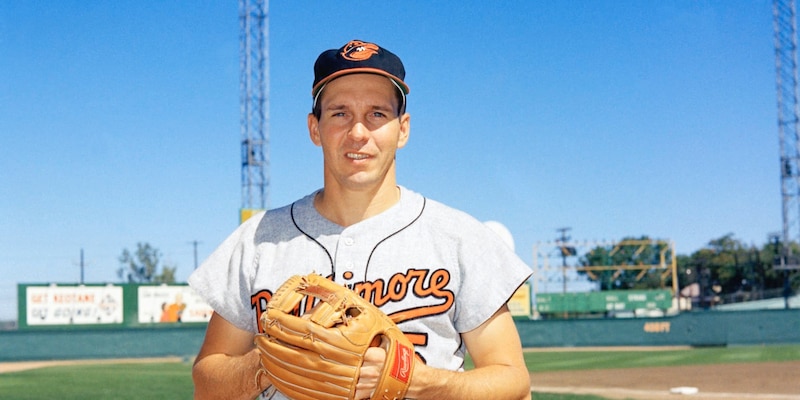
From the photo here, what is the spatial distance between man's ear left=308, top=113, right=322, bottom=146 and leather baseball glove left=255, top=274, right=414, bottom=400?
1.65ft

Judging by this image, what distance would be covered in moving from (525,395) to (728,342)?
98.8 ft

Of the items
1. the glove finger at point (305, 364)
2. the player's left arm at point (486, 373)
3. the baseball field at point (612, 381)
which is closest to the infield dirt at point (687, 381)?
the baseball field at point (612, 381)

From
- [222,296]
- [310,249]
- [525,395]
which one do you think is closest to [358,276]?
[310,249]

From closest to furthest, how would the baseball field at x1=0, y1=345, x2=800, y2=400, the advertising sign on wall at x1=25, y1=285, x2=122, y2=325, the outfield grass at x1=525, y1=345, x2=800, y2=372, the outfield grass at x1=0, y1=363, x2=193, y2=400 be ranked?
the outfield grass at x1=0, y1=363, x2=193, y2=400, the baseball field at x1=0, y1=345, x2=800, y2=400, the outfield grass at x1=525, y1=345, x2=800, y2=372, the advertising sign on wall at x1=25, y1=285, x2=122, y2=325

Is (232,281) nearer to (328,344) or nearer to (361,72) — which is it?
(328,344)

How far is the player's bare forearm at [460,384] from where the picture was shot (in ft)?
6.70

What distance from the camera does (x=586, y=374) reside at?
1844cm

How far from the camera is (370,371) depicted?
6.59ft

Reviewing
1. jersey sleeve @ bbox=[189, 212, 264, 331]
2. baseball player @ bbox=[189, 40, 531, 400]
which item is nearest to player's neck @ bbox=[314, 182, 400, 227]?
baseball player @ bbox=[189, 40, 531, 400]

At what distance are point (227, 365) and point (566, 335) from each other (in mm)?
30654

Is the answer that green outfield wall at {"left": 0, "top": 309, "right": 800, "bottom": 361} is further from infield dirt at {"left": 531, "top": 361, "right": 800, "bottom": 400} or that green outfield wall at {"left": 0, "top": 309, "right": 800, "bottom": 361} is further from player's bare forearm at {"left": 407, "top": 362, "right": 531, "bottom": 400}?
player's bare forearm at {"left": 407, "top": 362, "right": 531, "bottom": 400}

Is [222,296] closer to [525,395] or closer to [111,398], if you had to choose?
[525,395]

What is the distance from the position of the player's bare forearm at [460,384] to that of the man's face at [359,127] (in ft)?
1.83

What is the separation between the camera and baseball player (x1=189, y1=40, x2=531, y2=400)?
221cm
